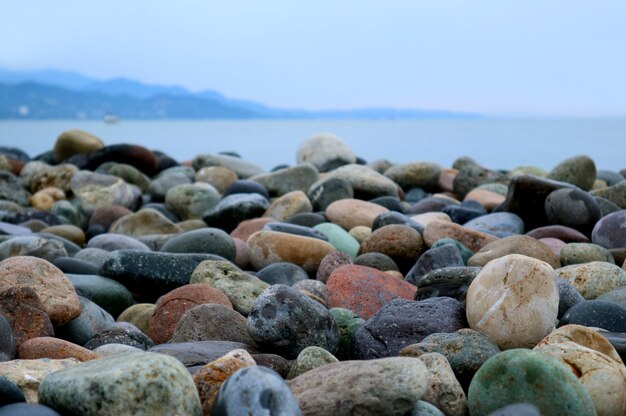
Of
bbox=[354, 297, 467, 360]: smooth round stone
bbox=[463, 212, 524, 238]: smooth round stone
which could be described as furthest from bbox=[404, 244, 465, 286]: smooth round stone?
bbox=[463, 212, 524, 238]: smooth round stone

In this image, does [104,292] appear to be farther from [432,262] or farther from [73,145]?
[73,145]

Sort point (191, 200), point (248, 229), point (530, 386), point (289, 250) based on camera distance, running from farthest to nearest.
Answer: point (191, 200)
point (248, 229)
point (289, 250)
point (530, 386)

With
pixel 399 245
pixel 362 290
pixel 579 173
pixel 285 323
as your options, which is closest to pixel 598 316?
pixel 362 290

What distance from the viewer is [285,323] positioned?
3.90 metres

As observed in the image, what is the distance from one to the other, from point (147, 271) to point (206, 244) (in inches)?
42.1

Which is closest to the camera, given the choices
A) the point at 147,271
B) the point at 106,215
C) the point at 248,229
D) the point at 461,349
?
the point at 461,349

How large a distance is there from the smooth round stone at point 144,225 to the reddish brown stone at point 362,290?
12.0 ft

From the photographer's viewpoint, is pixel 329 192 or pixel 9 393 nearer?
pixel 9 393

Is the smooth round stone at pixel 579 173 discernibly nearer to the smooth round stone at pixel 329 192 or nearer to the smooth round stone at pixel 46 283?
the smooth round stone at pixel 329 192

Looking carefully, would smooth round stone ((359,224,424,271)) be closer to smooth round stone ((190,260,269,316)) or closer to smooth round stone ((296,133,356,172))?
smooth round stone ((190,260,269,316))

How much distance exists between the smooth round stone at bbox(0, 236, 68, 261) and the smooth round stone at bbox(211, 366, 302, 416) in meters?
4.02

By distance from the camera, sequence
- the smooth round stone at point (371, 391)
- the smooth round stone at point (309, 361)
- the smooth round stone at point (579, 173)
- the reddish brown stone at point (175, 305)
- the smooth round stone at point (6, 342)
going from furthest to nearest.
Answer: the smooth round stone at point (579, 173) < the reddish brown stone at point (175, 305) < the smooth round stone at point (6, 342) < the smooth round stone at point (309, 361) < the smooth round stone at point (371, 391)

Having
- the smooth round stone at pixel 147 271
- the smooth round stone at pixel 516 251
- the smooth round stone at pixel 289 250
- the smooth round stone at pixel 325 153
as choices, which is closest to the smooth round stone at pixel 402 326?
the smooth round stone at pixel 516 251

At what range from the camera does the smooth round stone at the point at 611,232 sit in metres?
6.99
